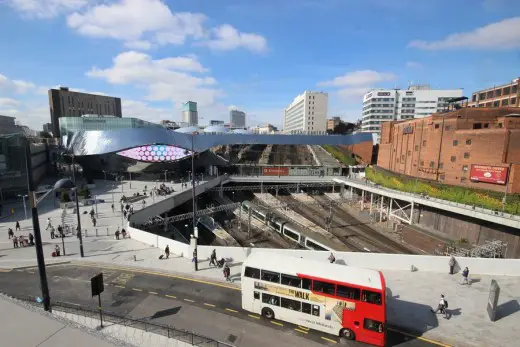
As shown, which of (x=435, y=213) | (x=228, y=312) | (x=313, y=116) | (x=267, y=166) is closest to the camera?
(x=228, y=312)

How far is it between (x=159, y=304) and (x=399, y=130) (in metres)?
55.2

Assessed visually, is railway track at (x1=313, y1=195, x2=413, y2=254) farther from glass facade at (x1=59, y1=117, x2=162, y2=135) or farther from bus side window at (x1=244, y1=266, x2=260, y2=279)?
glass facade at (x1=59, y1=117, x2=162, y2=135)

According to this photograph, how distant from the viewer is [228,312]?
16.3m

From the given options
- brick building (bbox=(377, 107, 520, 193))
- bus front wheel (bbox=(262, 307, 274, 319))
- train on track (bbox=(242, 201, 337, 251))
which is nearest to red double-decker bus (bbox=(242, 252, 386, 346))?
bus front wheel (bbox=(262, 307, 274, 319))

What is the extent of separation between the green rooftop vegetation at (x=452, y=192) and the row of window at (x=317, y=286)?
29.8 meters

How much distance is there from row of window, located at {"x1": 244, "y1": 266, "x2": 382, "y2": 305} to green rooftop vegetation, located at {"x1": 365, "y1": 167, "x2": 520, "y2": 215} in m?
29.8

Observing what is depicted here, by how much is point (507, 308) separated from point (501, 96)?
81.4 meters

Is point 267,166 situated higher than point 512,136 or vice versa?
point 512,136

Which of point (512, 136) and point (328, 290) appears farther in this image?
point (512, 136)

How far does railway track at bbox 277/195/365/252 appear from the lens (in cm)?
3594

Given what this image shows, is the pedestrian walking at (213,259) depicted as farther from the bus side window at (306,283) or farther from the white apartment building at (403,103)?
the white apartment building at (403,103)

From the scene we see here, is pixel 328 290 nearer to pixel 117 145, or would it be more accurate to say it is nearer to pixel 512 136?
pixel 512 136

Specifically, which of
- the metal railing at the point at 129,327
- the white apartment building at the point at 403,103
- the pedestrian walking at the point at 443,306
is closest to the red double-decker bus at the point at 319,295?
the metal railing at the point at 129,327

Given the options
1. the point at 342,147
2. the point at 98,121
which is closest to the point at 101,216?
the point at 342,147
